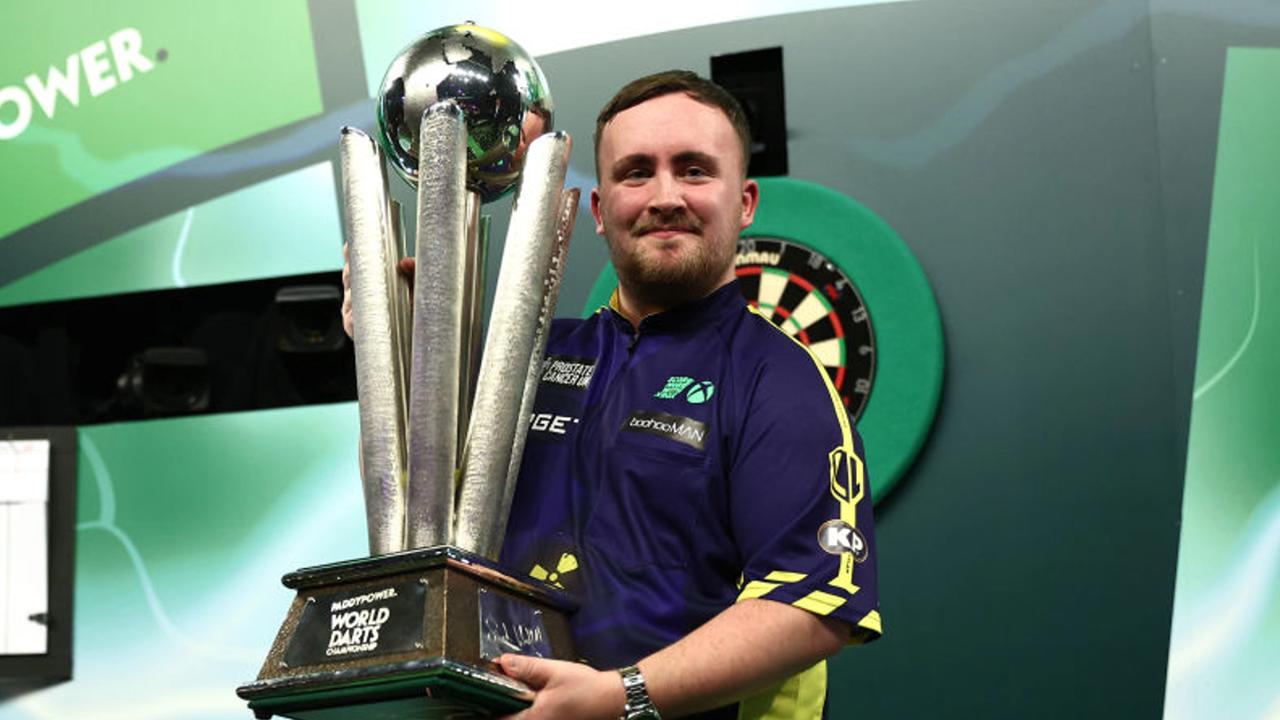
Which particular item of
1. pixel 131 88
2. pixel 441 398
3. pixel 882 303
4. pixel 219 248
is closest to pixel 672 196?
pixel 441 398

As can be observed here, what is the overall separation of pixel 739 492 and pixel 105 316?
200 cm

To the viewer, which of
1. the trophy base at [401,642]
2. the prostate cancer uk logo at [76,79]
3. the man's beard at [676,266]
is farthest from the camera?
the prostate cancer uk logo at [76,79]

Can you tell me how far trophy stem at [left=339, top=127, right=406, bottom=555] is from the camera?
1696mm

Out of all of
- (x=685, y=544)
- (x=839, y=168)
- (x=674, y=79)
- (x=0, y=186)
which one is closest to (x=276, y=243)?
(x=0, y=186)

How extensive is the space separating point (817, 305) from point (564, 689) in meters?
1.52

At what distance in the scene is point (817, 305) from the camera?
115 inches

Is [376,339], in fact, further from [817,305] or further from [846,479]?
[817,305]

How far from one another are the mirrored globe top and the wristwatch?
2.11 ft

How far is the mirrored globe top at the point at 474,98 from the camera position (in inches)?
72.1

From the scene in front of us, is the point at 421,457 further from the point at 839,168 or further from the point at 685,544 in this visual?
the point at 839,168

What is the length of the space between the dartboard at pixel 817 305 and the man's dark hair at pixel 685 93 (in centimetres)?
96

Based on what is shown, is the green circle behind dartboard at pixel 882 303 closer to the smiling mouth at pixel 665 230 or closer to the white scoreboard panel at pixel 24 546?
the smiling mouth at pixel 665 230

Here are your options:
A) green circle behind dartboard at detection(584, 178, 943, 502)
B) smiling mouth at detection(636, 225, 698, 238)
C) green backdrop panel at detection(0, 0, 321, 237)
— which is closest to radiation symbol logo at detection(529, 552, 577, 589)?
smiling mouth at detection(636, 225, 698, 238)

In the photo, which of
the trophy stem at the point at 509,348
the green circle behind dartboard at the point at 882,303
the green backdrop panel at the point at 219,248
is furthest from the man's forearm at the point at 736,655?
the green backdrop panel at the point at 219,248
